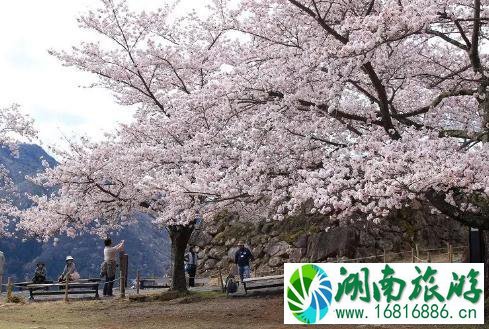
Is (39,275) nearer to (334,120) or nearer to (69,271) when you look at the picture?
(69,271)

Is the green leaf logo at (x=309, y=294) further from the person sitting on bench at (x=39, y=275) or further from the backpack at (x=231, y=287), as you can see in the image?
the person sitting on bench at (x=39, y=275)

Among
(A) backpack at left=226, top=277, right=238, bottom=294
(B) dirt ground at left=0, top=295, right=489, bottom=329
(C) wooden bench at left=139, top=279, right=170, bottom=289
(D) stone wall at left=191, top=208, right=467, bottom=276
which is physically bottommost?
(B) dirt ground at left=0, top=295, right=489, bottom=329

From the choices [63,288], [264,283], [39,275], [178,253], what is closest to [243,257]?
[264,283]

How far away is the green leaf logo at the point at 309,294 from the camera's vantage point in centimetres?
914

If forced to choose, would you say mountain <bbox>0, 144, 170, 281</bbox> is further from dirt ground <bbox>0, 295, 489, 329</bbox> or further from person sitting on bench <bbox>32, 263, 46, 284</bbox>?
dirt ground <bbox>0, 295, 489, 329</bbox>

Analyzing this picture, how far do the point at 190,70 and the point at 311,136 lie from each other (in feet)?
26.7

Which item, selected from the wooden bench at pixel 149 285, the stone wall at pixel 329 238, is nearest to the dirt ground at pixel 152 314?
the wooden bench at pixel 149 285

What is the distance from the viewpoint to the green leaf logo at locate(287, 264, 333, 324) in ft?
30.0

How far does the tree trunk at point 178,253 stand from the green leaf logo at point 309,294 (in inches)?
397

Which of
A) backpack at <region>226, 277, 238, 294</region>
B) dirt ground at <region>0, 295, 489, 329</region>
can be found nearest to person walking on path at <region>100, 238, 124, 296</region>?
dirt ground at <region>0, 295, 489, 329</region>

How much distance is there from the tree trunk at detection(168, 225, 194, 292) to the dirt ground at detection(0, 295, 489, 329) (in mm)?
1238

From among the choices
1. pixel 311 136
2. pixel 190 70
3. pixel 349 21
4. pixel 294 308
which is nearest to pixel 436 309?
pixel 294 308

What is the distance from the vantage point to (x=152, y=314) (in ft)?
49.9

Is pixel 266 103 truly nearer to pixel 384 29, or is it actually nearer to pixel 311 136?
pixel 311 136
